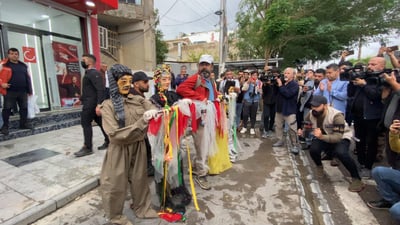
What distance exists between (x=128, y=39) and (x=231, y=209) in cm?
1576

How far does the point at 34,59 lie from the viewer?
6.23 metres

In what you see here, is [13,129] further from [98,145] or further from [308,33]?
[308,33]

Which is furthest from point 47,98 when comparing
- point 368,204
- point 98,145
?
point 368,204

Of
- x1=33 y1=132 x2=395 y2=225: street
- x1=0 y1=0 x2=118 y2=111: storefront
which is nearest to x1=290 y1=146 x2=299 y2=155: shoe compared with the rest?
x1=33 y1=132 x2=395 y2=225: street

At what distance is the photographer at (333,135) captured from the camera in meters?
3.02

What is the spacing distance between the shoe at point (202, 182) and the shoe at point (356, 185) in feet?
6.40

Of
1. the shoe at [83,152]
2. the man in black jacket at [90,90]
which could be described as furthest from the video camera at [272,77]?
the shoe at [83,152]

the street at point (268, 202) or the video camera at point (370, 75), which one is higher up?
the video camera at point (370, 75)

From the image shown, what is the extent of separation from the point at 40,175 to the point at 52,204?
0.93m

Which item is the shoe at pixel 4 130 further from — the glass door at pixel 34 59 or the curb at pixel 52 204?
the curb at pixel 52 204

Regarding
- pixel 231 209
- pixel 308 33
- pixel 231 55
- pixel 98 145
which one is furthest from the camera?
pixel 231 55

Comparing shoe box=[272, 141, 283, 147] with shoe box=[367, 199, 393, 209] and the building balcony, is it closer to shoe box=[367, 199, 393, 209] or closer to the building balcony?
shoe box=[367, 199, 393, 209]

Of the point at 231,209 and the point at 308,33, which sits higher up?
the point at 308,33

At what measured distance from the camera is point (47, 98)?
6484 millimetres
